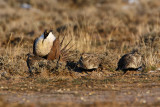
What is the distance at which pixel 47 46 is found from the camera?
7598mm

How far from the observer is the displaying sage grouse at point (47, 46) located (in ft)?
24.7

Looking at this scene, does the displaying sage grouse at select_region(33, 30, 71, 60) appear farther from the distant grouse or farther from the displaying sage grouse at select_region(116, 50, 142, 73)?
the displaying sage grouse at select_region(116, 50, 142, 73)

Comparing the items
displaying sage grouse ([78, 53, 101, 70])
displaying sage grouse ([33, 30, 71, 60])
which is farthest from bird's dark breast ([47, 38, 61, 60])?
displaying sage grouse ([78, 53, 101, 70])

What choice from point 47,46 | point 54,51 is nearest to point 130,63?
point 54,51

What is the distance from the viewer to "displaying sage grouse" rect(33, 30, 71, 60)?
752 centimetres

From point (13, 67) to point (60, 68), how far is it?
127 centimetres

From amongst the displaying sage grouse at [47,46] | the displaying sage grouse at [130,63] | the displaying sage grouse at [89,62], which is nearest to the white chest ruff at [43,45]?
the displaying sage grouse at [47,46]

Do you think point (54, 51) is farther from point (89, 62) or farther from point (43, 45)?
point (89, 62)

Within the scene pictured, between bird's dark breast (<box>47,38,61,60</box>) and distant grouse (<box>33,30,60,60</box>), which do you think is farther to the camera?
bird's dark breast (<box>47,38,61,60</box>)

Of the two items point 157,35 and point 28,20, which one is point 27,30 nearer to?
point 28,20

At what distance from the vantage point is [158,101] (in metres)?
4.84

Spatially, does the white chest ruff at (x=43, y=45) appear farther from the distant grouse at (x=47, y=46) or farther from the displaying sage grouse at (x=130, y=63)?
the displaying sage grouse at (x=130, y=63)

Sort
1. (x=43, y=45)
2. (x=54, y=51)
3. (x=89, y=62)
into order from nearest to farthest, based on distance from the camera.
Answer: (x=89, y=62), (x=43, y=45), (x=54, y=51)

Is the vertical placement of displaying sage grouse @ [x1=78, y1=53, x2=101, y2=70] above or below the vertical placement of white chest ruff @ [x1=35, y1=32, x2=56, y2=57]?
below
